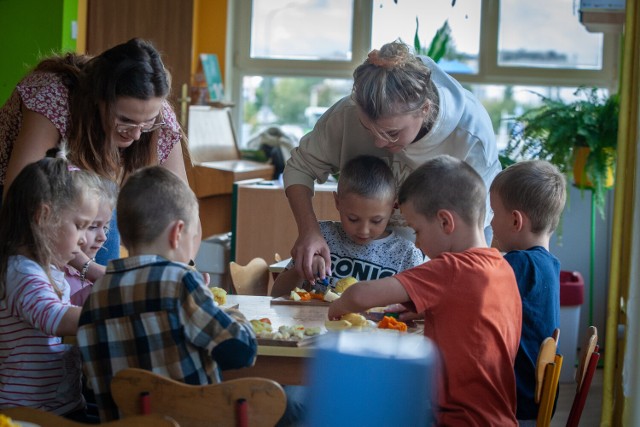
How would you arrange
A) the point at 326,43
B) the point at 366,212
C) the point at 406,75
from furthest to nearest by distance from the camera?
the point at 326,43, the point at 366,212, the point at 406,75

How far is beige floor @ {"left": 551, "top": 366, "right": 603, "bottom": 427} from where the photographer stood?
400cm

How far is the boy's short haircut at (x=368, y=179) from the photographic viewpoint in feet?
8.83

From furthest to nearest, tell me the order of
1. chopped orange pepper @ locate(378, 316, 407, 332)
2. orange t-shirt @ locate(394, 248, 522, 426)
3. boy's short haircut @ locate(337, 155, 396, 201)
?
boy's short haircut @ locate(337, 155, 396, 201)
chopped orange pepper @ locate(378, 316, 407, 332)
orange t-shirt @ locate(394, 248, 522, 426)

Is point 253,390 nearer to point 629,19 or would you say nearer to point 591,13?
point 629,19

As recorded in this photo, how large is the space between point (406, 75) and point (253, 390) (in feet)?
3.49

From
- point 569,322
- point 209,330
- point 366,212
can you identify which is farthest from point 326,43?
point 209,330

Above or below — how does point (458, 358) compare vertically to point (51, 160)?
below

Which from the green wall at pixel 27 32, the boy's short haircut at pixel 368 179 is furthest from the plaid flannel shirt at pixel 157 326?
the green wall at pixel 27 32

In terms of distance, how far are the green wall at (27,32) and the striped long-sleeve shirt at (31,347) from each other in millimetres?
3934

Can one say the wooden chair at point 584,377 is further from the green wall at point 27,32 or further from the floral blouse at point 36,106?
the green wall at point 27,32

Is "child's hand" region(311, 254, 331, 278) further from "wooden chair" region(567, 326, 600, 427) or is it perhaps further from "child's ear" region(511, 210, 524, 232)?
"wooden chair" region(567, 326, 600, 427)

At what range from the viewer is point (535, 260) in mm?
2225

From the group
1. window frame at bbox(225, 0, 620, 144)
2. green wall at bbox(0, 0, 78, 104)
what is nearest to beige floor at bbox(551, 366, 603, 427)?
window frame at bbox(225, 0, 620, 144)

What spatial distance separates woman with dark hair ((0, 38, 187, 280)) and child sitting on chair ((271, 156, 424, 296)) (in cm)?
60
